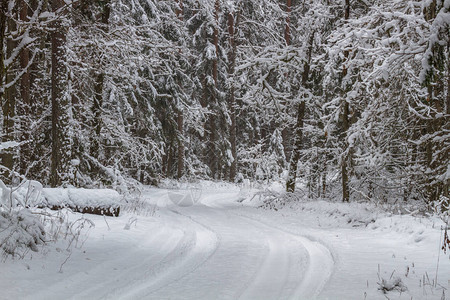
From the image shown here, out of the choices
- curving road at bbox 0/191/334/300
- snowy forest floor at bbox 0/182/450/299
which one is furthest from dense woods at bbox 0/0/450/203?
curving road at bbox 0/191/334/300

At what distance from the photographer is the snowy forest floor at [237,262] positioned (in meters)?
4.33

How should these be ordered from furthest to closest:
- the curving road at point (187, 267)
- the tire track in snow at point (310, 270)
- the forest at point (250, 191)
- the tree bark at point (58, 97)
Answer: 1. the tree bark at point (58, 97)
2. the forest at point (250, 191)
3. the tire track in snow at point (310, 270)
4. the curving road at point (187, 267)

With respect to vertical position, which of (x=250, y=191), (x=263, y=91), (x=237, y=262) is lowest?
(x=237, y=262)

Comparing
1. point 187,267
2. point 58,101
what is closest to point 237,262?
point 187,267

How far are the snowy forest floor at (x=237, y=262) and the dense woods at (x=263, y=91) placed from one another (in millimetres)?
1413

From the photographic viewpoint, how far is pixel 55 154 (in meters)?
9.31

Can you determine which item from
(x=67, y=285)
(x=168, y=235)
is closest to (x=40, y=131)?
(x=168, y=235)

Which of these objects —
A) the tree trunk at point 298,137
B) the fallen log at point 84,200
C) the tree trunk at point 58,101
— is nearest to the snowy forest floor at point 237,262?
the fallen log at point 84,200

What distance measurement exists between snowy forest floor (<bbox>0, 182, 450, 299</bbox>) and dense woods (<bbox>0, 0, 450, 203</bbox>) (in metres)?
1.41

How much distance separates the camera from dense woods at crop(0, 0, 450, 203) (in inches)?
297

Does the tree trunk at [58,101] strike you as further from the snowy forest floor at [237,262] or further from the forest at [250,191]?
the snowy forest floor at [237,262]

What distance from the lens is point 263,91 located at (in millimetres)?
14586

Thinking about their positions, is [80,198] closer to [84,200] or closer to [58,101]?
[84,200]

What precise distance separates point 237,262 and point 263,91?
9.75 metres
